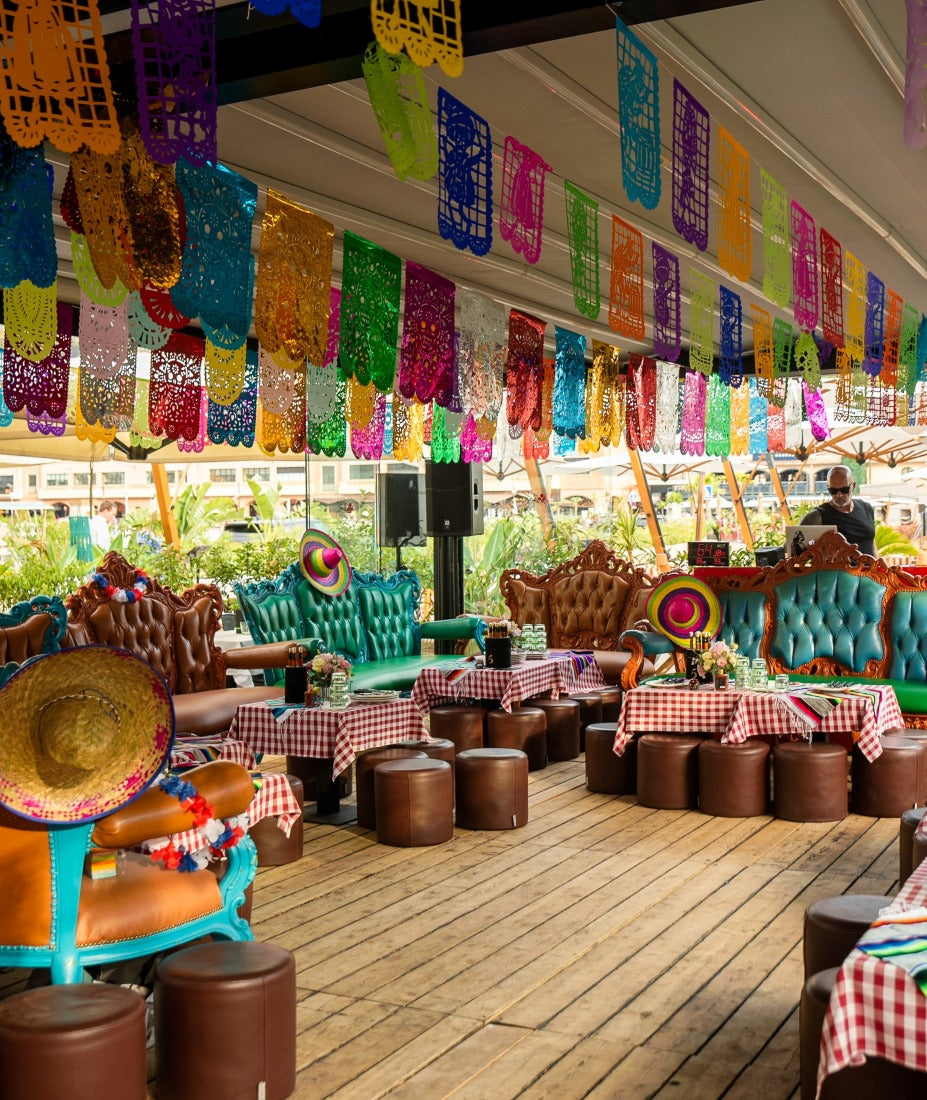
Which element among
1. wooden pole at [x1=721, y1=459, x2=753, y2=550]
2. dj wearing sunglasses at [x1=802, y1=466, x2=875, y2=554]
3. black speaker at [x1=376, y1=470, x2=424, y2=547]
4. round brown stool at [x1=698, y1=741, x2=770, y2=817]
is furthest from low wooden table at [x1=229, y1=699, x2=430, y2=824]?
wooden pole at [x1=721, y1=459, x2=753, y2=550]

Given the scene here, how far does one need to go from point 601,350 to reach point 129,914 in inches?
257

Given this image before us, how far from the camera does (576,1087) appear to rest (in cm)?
299

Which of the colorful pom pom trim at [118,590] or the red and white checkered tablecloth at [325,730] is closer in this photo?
the red and white checkered tablecloth at [325,730]

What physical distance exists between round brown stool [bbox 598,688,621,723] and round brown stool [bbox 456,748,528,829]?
8.03 ft

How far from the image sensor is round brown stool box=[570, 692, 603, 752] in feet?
26.1

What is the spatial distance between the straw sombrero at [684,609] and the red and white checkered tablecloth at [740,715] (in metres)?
0.69

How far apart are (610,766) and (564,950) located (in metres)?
2.53

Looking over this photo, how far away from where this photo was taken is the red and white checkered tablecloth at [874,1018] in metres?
1.83

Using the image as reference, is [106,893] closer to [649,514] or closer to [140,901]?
[140,901]

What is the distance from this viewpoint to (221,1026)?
2.74 metres

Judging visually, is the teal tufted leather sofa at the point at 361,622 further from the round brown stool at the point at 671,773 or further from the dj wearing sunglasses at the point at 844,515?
the dj wearing sunglasses at the point at 844,515

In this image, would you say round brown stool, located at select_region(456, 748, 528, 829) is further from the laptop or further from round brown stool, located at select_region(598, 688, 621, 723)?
the laptop

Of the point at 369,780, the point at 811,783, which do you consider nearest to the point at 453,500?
the point at 369,780

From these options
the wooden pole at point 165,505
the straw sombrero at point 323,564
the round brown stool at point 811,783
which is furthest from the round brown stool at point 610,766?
the wooden pole at point 165,505
